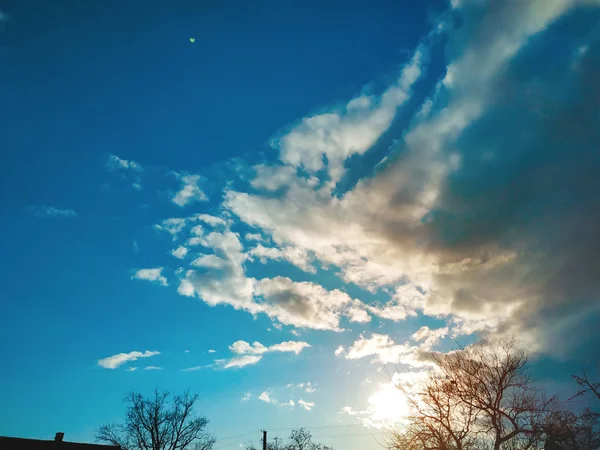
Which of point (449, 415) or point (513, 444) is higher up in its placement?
point (449, 415)

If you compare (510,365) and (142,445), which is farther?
(142,445)

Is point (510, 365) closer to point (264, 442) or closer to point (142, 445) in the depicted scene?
point (264, 442)

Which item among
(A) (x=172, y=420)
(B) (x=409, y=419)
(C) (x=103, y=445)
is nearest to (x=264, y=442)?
(A) (x=172, y=420)

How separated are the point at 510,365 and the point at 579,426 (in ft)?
16.8

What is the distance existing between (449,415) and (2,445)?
35.1 meters

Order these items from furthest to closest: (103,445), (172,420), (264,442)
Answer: (172,420) → (264,442) → (103,445)

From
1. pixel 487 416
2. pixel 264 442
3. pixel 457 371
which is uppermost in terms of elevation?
pixel 457 371

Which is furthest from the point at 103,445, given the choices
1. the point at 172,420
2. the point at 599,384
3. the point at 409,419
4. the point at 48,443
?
the point at 599,384

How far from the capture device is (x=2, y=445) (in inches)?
1148

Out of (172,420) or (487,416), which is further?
(172,420)

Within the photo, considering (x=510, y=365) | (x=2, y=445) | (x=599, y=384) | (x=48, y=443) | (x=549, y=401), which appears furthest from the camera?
(x=48, y=443)

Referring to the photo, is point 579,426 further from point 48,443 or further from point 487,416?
point 48,443

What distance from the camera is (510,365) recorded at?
17.4 meters

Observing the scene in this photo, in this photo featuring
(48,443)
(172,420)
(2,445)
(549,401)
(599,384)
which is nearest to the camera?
(549,401)
